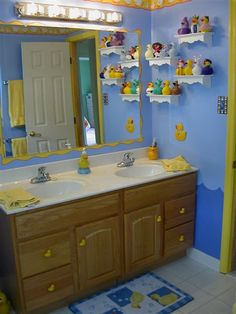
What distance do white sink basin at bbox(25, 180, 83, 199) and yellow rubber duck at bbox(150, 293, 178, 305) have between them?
0.92 m

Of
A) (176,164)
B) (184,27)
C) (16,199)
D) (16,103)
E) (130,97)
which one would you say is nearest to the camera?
(16,199)

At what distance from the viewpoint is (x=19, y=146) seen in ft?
7.89

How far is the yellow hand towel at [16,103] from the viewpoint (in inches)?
91.5

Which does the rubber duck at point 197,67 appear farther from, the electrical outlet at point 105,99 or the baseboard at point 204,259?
the baseboard at point 204,259

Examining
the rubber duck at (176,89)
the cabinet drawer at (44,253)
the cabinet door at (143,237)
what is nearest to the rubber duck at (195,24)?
the rubber duck at (176,89)

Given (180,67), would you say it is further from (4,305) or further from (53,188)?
(4,305)

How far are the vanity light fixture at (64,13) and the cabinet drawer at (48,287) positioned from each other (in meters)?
1.69

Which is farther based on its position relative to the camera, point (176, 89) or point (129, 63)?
point (129, 63)

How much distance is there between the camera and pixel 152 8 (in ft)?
9.39

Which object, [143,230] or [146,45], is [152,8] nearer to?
[146,45]

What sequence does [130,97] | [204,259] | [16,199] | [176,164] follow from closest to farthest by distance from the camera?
[16,199] → [176,164] → [204,259] → [130,97]

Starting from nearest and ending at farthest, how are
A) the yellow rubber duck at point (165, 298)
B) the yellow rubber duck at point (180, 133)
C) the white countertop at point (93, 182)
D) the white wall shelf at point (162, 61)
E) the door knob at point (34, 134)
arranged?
1. the white countertop at point (93, 182)
2. the yellow rubber duck at point (165, 298)
3. the door knob at point (34, 134)
4. the white wall shelf at point (162, 61)
5. the yellow rubber duck at point (180, 133)

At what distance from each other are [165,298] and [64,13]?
2.11 m

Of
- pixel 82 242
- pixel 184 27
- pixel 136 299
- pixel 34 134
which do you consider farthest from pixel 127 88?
pixel 136 299
